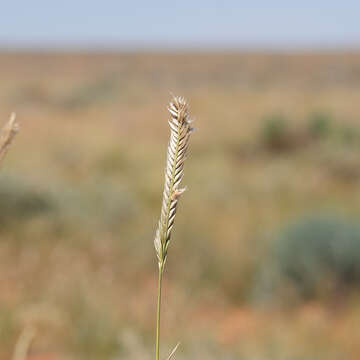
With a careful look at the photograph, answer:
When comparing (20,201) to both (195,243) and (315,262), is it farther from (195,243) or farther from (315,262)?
(315,262)

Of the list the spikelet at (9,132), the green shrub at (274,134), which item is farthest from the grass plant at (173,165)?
the green shrub at (274,134)

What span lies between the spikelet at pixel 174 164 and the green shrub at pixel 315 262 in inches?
211

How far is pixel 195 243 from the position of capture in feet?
21.7

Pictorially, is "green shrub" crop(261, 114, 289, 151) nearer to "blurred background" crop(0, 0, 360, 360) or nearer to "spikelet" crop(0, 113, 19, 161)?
"blurred background" crop(0, 0, 360, 360)

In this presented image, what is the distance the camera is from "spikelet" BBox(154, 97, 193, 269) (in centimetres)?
45

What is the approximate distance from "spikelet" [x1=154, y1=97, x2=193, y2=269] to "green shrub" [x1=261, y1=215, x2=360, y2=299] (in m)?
5.37

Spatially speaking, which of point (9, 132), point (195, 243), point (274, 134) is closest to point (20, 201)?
point (195, 243)

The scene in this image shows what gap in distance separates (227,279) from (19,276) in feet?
6.63

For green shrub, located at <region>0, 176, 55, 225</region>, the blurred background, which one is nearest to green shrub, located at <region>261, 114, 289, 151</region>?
the blurred background

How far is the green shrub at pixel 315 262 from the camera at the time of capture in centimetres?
574

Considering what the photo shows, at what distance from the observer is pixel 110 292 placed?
4.86 meters

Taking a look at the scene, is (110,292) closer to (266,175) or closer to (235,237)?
(235,237)

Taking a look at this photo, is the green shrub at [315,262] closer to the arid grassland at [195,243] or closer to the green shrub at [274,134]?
the arid grassland at [195,243]

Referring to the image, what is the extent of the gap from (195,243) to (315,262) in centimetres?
134
